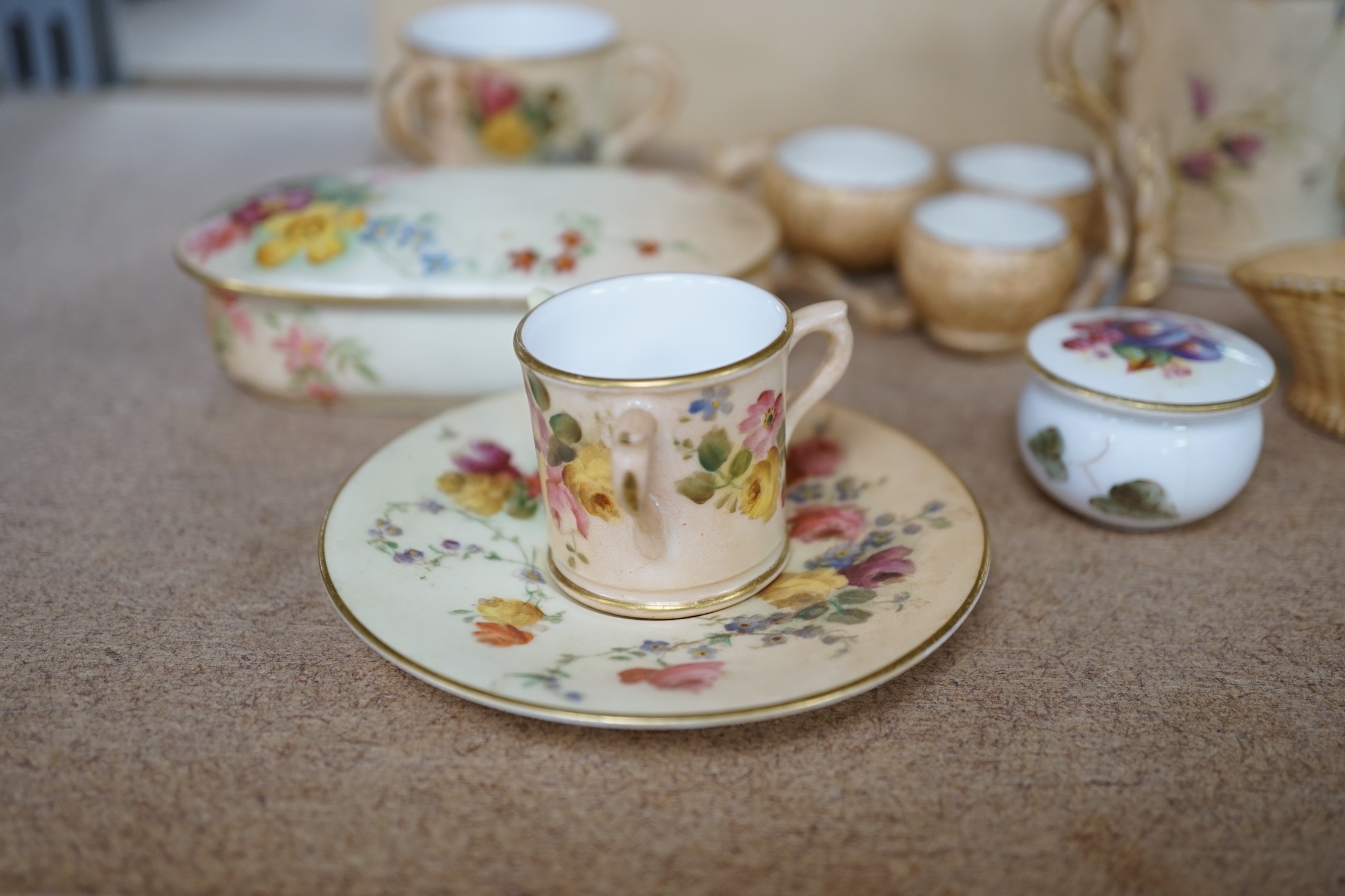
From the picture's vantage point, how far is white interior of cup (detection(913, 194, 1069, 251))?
0.75m

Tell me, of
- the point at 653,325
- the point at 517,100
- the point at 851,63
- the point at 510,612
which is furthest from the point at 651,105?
the point at 510,612

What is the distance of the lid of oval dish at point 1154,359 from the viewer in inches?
21.6

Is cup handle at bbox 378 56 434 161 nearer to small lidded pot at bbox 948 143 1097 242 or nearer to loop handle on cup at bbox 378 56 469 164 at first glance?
loop handle on cup at bbox 378 56 469 164

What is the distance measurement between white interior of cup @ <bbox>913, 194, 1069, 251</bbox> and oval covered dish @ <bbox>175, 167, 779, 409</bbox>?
128 millimetres

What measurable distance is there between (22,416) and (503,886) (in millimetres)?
497

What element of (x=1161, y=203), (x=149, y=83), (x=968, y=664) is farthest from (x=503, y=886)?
(x=149, y=83)

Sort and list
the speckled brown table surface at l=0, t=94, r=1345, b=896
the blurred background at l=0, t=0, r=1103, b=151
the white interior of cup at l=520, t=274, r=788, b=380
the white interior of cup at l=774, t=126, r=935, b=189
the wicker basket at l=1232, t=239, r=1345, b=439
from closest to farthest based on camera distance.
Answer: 1. the speckled brown table surface at l=0, t=94, r=1345, b=896
2. the white interior of cup at l=520, t=274, r=788, b=380
3. the wicker basket at l=1232, t=239, r=1345, b=439
4. the white interior of cup at l=774, t=126, r=935, b=189
5. the blurred background at l=0, t=0, r=1103, b=151

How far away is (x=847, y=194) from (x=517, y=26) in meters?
0.34

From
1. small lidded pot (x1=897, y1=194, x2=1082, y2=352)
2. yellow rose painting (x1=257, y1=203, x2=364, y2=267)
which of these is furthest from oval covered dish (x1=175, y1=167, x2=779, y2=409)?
small lidded pot (x1=897, y1=194, x2=1082, y2=352)

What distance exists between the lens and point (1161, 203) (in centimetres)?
80

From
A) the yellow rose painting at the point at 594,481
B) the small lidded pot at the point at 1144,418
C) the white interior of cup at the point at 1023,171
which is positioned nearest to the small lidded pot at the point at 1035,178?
the white interior of cup at the point at 1023,171

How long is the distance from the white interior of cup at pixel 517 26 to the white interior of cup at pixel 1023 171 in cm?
30

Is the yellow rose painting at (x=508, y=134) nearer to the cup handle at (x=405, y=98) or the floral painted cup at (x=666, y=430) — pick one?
the cup handle at (x=405, y=98)

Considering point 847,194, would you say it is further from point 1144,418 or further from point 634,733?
point 634,733
